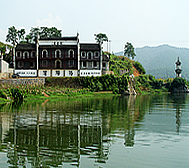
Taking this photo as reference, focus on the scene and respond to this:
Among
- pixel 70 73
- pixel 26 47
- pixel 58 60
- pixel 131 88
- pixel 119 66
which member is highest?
pixel 26 47

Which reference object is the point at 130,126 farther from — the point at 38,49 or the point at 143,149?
the point at 38,49

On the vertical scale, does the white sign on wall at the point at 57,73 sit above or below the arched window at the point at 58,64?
below

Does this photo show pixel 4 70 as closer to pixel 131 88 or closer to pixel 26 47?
pixel 26 47

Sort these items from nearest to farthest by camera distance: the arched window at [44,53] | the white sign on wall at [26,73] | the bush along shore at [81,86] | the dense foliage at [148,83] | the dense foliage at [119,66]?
the bush along shore at [81,86], the white sign on wall at [26,73], the arched window at [44,53], the dense foliage at [148,83], the dense foliage at [119,66]

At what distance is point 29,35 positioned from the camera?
99000 millimetres

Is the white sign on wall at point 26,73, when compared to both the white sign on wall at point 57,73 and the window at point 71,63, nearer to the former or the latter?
the white sign on wall at point 57,73

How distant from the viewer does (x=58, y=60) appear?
258ft

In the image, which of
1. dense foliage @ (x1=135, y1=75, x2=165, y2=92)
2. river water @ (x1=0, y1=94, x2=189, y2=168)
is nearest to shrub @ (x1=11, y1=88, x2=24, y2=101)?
river water @ (x1=0, y1=94, x2=189, y2=168)

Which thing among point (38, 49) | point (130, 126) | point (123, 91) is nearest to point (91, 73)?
point (123, 91)

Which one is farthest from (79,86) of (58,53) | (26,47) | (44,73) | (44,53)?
(26,47)

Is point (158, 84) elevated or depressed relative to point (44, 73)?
depressed

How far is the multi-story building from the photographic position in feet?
256

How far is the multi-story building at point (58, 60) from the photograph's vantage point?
78125mm

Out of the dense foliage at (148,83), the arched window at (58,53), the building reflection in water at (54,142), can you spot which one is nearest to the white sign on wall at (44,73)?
the arched window at (58,53)
